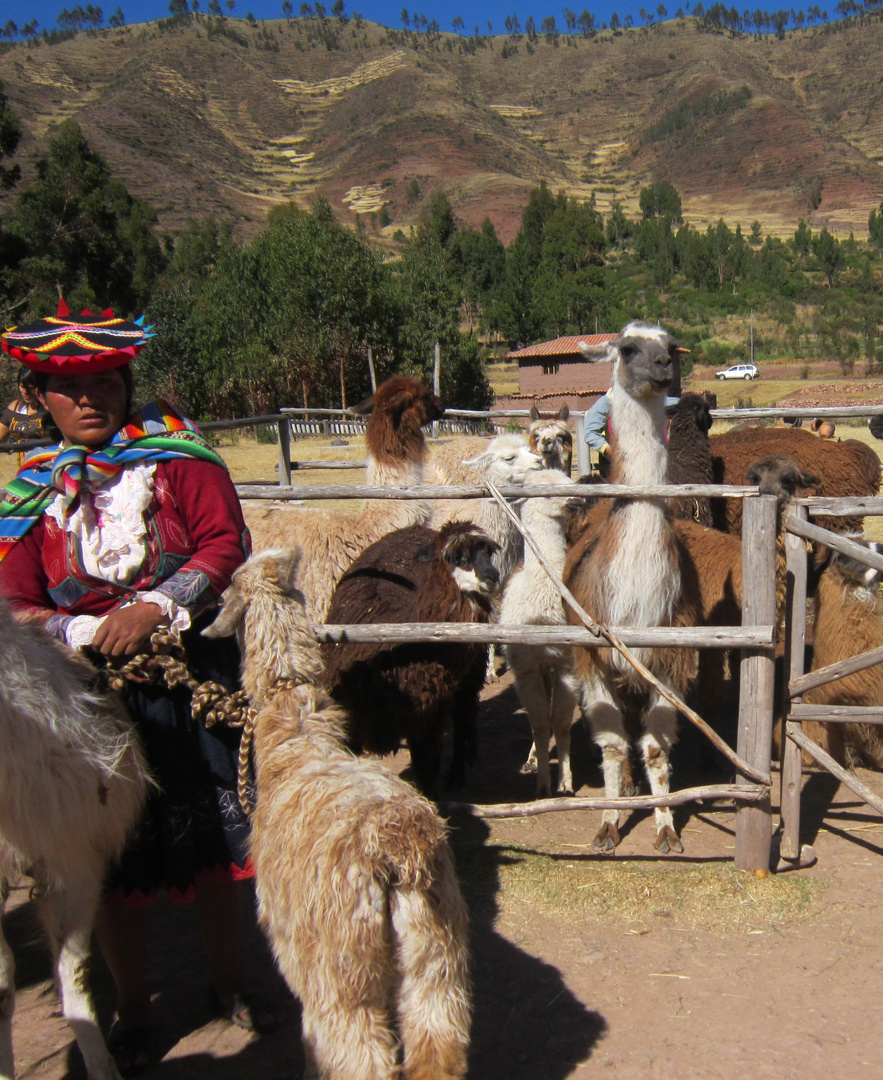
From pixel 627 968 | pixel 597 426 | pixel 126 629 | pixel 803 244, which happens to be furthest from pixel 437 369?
pixel 803 244

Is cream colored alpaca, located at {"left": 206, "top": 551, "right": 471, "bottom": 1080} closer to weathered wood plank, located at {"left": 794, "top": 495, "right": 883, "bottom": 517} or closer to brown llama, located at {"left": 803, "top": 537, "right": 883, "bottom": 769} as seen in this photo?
weathered wood plank, located at {"left": 794, "top": 495, "right": 883, "bottom": 517}

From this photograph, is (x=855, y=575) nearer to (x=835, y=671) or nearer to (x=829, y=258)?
(x=835, y=671)

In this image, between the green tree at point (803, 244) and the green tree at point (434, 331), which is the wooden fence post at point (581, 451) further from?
the green tree at point (803, 244)

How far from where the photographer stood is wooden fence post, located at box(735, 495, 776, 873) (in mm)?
3158

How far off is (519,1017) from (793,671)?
163 cm

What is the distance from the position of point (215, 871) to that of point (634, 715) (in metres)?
2.27

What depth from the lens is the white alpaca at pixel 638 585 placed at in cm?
354

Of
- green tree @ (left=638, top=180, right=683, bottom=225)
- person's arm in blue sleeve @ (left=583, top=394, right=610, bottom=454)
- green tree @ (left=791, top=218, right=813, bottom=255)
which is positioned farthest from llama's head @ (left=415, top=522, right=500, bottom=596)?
green tree @ (left=638, top=180, right=683, bottom=225)

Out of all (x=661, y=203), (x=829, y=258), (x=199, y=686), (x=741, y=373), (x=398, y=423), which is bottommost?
(x=741, y=373)

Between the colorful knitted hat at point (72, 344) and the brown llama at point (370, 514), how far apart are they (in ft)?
8.84

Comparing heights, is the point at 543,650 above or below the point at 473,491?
below

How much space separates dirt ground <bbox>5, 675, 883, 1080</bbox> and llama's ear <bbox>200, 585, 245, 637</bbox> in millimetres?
1054

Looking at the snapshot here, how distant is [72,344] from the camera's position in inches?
85.8

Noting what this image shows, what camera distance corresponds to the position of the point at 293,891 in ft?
6.21
